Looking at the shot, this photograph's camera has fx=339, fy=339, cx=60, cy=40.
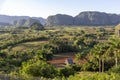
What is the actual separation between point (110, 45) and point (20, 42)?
160 ft

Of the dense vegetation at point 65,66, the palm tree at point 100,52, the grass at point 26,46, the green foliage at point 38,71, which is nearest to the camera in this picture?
the dense vegetation at point 65,66

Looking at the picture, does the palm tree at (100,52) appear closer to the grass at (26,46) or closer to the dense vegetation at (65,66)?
the dense vegetation at (65,66)

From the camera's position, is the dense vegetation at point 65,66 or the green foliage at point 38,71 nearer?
the dense vegetation at point 65,66

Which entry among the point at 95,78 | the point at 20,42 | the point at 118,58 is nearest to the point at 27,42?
the point at 20,42

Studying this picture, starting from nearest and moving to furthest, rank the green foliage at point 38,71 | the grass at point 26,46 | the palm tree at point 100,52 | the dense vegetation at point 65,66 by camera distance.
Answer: the dense vegetation at point 65,66
the green foliage at point 38,71
the palm tree at point 100,52
the grass at point 26,46

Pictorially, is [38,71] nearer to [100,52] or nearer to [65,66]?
[100,52]

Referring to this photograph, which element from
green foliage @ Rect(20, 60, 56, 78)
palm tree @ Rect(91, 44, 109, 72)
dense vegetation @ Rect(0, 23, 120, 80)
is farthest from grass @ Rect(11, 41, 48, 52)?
green foliage @ Rect(20, 60, 56, 78)

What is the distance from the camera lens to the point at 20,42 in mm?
97000

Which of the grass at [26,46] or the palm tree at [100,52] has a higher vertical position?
the palm tree at [100,52]

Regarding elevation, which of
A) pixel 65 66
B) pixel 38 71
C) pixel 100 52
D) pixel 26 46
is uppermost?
pixel 38 71

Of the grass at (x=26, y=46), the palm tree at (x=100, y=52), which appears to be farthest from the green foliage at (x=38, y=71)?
the grass at (x=26, y=46)

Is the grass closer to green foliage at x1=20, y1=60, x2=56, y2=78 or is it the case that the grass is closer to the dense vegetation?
the dense vegetation

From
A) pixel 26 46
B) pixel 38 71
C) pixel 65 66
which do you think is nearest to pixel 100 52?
pixel 65 66

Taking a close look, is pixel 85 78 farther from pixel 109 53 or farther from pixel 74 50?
pixel 74 50
